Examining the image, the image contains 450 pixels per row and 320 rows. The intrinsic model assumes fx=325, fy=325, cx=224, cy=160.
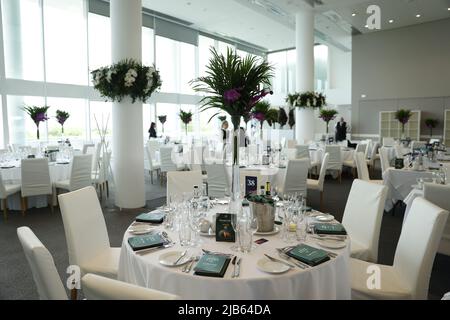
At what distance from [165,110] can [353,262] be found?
479 inches

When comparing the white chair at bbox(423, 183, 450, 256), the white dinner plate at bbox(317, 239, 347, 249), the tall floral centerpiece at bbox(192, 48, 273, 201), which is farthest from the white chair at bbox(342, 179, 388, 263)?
the tall floral centerpiece at bbox(192, 48, 273, 201)

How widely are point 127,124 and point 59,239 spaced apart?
2282 millimetres

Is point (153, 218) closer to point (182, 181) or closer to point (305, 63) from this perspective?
point (182, 181)

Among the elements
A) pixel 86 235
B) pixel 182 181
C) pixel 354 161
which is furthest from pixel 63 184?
pixel 354 161

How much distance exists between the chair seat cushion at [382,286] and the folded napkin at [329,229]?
0.34m

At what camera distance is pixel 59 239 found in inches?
173

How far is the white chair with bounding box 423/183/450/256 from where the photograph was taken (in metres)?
3.13

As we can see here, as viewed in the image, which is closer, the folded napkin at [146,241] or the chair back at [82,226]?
the folded napkin at [146,241]

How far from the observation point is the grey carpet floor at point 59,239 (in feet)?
10.3

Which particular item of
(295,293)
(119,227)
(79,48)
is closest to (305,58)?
(79,48)

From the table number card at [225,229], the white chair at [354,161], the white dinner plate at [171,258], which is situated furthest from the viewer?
the white chair at [354,161]

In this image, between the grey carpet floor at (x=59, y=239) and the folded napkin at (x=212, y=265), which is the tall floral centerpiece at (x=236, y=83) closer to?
the folded napkin at (x=212, y=265)

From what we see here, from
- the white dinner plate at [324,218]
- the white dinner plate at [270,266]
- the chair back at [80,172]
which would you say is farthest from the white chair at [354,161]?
the white dinner plate at [270,266]

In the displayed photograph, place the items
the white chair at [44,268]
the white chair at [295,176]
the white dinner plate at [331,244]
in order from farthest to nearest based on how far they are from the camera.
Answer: the white chair at [295,176] → the white dinner plate at [331,244] → the white chair at [44,268]
